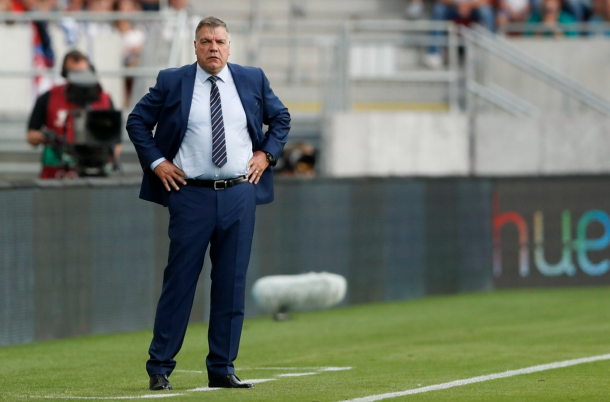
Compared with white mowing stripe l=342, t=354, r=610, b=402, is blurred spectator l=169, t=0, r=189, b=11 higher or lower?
higher

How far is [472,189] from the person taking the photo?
16375mm

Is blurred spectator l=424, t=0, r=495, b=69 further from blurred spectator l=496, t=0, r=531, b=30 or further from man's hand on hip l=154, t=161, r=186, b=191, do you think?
man's hand on hip l=154, t=161, r=186, b=191

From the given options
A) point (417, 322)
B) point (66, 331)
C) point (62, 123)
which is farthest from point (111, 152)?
point (417, 322)

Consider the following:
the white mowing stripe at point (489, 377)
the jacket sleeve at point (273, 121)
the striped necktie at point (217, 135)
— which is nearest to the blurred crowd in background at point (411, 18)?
the white mowing stripe at point (489, 377)

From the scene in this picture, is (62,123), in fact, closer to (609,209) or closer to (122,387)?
(122,387)

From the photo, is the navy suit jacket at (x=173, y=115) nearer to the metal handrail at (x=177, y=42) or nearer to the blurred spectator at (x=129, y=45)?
the metal handrail at (x=177, y=42)

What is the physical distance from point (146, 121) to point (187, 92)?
0.96 ft

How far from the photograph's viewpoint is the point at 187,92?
24.6ft

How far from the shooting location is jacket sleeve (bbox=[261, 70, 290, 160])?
7.73m

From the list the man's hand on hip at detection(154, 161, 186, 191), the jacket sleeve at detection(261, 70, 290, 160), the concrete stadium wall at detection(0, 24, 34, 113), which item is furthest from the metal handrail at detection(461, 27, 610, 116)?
the man's hand on hip at detection(154, 161, 186, 191)

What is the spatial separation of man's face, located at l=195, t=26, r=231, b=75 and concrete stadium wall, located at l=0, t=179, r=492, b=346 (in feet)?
12.7

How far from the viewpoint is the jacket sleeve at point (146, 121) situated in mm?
7527

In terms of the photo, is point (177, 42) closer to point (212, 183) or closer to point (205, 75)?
point (205, 75)

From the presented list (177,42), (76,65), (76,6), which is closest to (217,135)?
(76,65)
